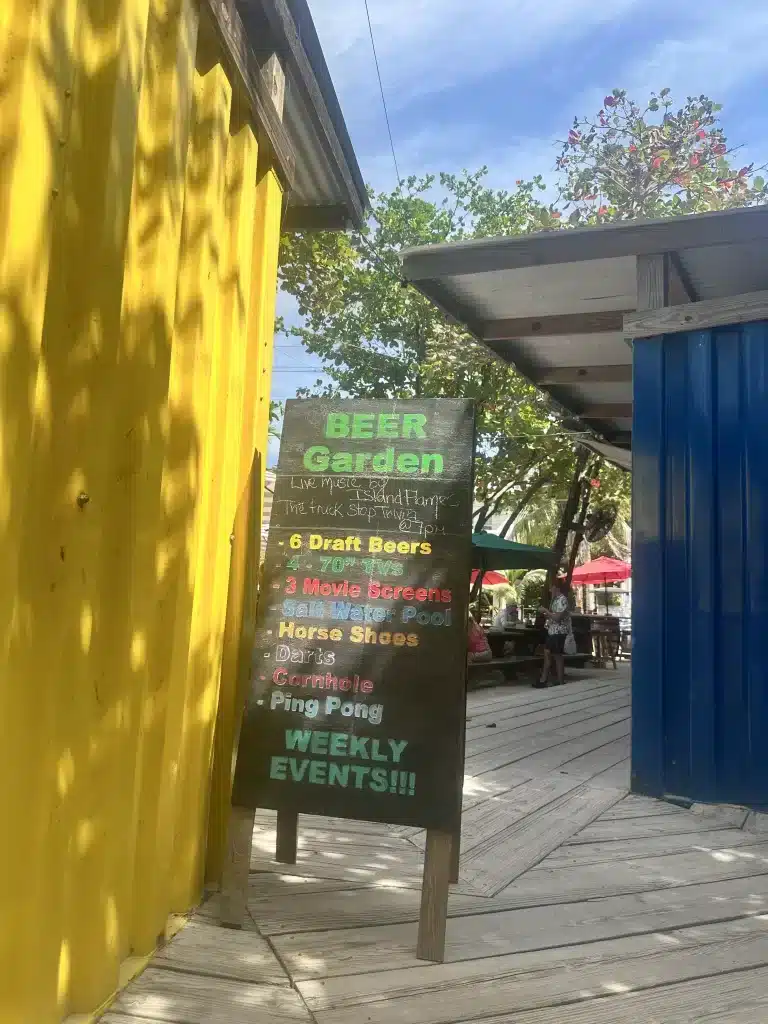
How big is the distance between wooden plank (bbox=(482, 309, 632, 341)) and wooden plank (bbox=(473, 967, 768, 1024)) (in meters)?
4.81

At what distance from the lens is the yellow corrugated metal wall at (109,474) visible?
5.98 feet

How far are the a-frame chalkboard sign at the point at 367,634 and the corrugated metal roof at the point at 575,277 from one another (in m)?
2.51

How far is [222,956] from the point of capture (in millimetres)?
2703

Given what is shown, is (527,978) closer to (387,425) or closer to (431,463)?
(431,463)

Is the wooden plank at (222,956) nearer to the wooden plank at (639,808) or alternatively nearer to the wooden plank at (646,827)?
the wooden plank at (646,827)

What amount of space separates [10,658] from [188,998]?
130 cm

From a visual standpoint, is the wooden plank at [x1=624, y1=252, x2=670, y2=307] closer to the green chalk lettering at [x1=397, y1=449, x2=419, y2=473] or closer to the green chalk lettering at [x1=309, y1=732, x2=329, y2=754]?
the green chalk lettering at [x1=397, y1=449, x2=419, y2=473]

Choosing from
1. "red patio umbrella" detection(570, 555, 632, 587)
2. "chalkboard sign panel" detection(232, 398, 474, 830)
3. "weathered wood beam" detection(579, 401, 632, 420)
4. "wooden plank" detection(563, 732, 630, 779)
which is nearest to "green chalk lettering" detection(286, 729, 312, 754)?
"chalkboard sign panel" detection(232, 398, 474, 830)

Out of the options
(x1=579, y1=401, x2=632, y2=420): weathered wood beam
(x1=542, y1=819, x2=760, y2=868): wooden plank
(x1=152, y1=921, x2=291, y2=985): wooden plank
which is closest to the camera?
(x1=152, y1=921, x2=291, y2=985): wooden plank

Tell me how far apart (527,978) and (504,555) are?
10535 mm

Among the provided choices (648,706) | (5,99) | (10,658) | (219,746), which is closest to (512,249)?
(648,706)

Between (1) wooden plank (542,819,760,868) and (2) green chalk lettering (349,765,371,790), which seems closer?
(2) green chalk lettering (349,765,371,790)

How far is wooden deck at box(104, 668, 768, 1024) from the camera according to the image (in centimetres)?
244

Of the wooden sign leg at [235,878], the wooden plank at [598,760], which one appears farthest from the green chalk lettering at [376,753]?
the wooden plank at [598,760]
